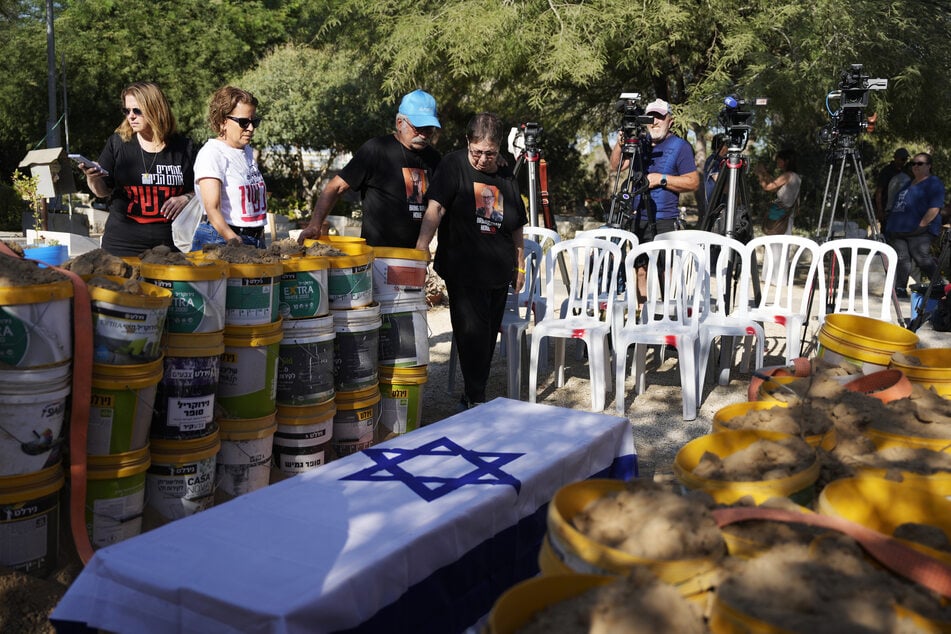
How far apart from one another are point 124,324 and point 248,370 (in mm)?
→ 629

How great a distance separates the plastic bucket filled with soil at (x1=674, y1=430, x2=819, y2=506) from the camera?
1.89m

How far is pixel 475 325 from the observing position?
5059 mm

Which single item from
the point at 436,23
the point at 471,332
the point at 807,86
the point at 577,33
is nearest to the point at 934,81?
the point at 807,86

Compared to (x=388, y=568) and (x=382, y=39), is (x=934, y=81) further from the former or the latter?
(x=388, y=568)

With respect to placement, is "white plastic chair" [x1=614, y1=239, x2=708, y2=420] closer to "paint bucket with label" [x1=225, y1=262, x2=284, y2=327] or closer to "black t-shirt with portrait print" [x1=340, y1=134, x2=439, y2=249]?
"black t-shirt with portrait print" [x1=340, y1=134, x2=439, y2=249]

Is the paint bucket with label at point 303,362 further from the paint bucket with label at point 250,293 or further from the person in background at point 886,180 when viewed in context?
the person in background at point 886,180

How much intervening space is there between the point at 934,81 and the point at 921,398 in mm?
10130

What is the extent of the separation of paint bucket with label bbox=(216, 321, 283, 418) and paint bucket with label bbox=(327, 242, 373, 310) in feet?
1.43

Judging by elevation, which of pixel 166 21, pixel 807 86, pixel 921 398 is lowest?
pixel 921 398

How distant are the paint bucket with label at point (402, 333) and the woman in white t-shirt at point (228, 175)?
0.78 metres

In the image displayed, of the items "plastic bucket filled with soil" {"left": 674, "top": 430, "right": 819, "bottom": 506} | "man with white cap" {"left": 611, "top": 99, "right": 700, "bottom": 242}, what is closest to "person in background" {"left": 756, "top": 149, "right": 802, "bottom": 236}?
"man with white cap" {"left": 611, "top": 99, "right": 700, "bottom": 242}

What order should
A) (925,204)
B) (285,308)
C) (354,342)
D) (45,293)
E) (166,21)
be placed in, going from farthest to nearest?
(166,21) < (925,204) < (354,342) < (285,308) < (45,293)

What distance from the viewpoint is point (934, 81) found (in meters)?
11.2

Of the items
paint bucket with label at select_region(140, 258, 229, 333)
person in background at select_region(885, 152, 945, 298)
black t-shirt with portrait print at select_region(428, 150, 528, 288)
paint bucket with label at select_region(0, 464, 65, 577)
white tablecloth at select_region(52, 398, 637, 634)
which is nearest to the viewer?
white tablecloth at select_region(52, 398, 637, 634)
